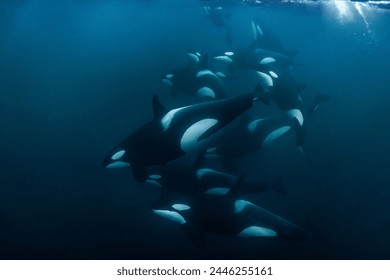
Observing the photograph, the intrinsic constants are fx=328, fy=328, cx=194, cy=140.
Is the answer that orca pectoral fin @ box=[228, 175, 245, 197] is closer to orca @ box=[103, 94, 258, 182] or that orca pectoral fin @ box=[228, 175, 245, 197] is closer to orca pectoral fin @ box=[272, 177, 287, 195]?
orca @ box=[103, 94, 258, 182]

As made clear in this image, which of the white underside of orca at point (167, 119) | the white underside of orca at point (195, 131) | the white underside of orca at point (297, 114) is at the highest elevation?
the white underside of orca at point (297, 114)

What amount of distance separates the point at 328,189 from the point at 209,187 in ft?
12.9

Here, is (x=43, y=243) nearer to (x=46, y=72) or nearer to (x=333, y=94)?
(x=46, y=72)

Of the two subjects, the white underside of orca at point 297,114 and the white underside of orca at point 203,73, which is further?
the white underside of orca at point 203,73

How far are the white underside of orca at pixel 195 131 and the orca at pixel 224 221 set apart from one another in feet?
5.16

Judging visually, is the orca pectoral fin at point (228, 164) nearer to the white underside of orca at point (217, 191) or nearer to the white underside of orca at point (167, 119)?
the white underside of orca at point (217, 191)

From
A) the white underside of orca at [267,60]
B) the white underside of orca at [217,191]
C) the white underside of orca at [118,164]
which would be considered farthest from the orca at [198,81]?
the white underside of orca at [118,164]

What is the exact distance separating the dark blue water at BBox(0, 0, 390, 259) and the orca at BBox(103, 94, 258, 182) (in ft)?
8.99

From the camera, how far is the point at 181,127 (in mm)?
6043

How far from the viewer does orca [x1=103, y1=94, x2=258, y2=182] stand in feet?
19.5

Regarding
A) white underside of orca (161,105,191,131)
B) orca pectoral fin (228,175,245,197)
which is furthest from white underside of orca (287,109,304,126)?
white underside of orca (161,105,191,131)

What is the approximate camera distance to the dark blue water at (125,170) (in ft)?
26.5

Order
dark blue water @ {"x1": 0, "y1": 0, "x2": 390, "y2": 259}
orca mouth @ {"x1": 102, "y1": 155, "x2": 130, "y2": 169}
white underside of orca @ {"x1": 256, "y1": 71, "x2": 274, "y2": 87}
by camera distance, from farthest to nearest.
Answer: white underside of orca @ {"x1": 256, "y1": 71, "x2": 274, "y2": 87}
dark blue water @ {"x1": 0, "y1": 0, "x2": 390, "y2": 259}
orca mouth @ {"x1": 102, "y1": 155, "x2": 130, "y2": 169}

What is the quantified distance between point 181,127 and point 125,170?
3682 mm
